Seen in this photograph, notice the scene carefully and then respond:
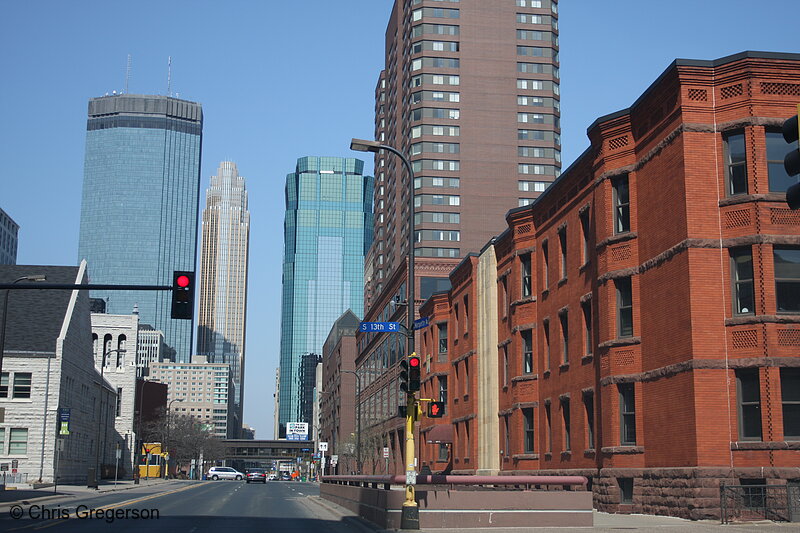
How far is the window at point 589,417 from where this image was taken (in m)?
35.4

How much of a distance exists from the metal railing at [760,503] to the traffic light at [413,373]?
31.7 feet

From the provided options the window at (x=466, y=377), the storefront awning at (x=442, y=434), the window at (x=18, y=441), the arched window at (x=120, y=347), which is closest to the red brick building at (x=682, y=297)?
the window at (x=466, y=377)

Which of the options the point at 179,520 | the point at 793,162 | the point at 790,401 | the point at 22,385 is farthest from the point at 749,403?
the point at 22,385

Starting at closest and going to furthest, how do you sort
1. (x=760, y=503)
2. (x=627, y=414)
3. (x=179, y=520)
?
1. (x=760, y=503)
2. (x=179, y=520)
3. (x=627, y=414)

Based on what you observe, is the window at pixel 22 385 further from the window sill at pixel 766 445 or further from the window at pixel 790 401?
the window at pixel 790 401

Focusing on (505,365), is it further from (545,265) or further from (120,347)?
(120,347)

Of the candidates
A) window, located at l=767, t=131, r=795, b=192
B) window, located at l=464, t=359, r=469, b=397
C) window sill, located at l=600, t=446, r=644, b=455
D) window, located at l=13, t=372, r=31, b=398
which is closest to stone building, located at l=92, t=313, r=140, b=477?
window, located at l=13, t=372, r=31, b=398

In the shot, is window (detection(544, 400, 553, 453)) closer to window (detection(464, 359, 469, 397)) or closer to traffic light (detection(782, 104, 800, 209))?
window (detection(464, 359, 469, 397))

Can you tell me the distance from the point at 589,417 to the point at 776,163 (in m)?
12.8

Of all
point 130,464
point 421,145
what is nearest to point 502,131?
point 421,145

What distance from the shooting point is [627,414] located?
31984mm

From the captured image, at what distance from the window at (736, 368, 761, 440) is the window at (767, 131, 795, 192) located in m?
5.79

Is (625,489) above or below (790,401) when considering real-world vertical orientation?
below

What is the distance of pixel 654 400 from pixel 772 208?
7.36 metres
